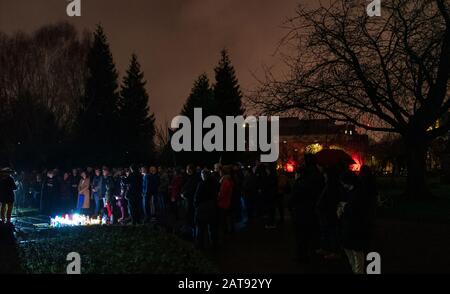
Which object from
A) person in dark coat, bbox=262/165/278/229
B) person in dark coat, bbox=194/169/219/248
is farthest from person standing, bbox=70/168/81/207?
person in dark coat, bbox=194/169/219/248

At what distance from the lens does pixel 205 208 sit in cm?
1234

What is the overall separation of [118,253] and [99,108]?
43.8 meters

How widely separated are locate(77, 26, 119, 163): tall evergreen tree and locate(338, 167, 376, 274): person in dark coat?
3693cm

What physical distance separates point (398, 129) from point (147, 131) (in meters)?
41.2

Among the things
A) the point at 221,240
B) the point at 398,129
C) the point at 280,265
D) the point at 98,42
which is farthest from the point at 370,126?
the point at 98,42

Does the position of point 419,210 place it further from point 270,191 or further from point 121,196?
point 121,196

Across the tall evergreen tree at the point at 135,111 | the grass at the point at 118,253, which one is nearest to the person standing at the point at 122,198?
the grass at the point at 118,253

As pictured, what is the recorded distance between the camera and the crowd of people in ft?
28.9

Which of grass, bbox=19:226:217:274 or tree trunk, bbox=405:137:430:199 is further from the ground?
tree trunk, bbox=405:137:430:199

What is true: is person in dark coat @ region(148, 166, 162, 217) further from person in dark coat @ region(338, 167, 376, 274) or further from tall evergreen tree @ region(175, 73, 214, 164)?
tall evergreen tree @ region(175, 73, 214, 164)

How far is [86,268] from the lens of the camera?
841cm

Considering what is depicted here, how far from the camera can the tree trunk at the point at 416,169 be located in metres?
24.0

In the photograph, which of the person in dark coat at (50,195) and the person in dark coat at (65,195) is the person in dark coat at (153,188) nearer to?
the person in dark coat at (65,195)
